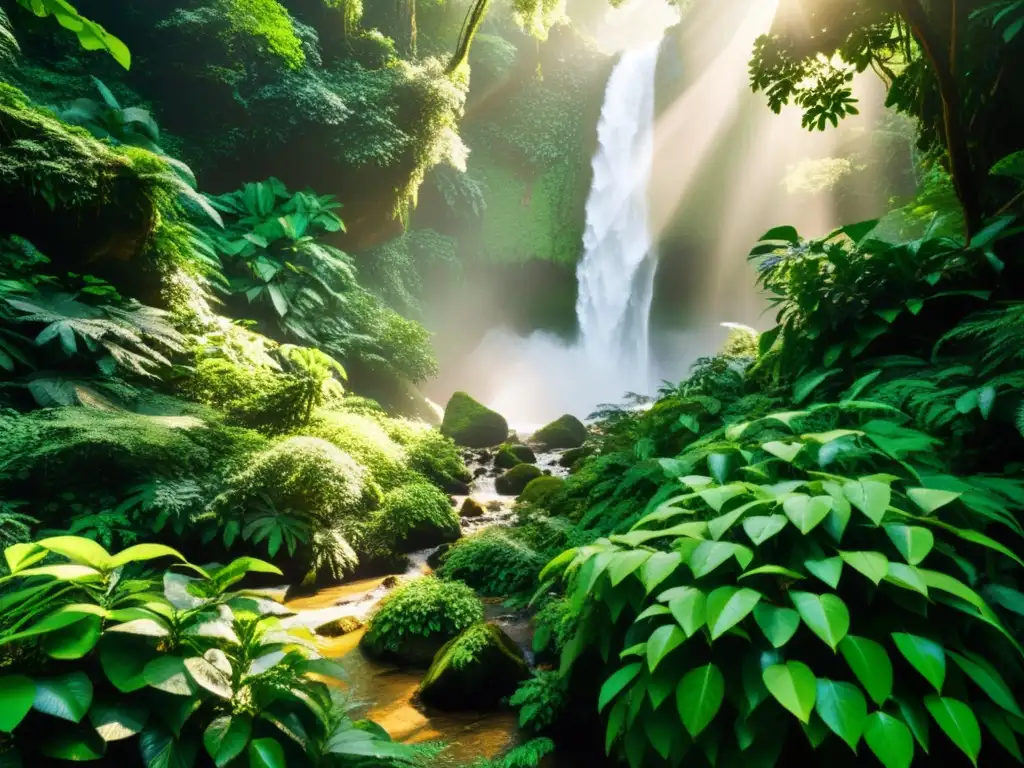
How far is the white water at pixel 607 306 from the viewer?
20.6 meters

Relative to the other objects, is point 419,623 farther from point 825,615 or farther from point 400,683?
point 825,615

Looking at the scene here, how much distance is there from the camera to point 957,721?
129 centimetres

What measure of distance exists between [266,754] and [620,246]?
2136 cm

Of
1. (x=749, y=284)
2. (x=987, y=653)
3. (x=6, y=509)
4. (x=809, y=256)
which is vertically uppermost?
(x=749, y=284)

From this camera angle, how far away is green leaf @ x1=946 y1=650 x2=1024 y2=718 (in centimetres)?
135

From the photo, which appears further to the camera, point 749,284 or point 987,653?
point 749,284

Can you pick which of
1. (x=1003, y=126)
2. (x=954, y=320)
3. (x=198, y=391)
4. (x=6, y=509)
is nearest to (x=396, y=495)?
(x=198, y=391)

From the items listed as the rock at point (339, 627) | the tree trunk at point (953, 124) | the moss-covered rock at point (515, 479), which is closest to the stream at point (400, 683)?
the rock at point (339, 627)

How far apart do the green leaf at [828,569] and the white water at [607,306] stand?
1852 centimetres

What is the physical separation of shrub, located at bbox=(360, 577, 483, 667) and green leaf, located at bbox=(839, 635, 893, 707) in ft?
8.57

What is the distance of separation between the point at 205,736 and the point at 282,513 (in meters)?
3.74

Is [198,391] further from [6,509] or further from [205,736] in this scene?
[205,736]

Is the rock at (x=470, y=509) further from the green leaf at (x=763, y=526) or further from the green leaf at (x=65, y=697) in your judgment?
the green leaf at (x=65, y=697)

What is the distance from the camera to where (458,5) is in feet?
54.6
